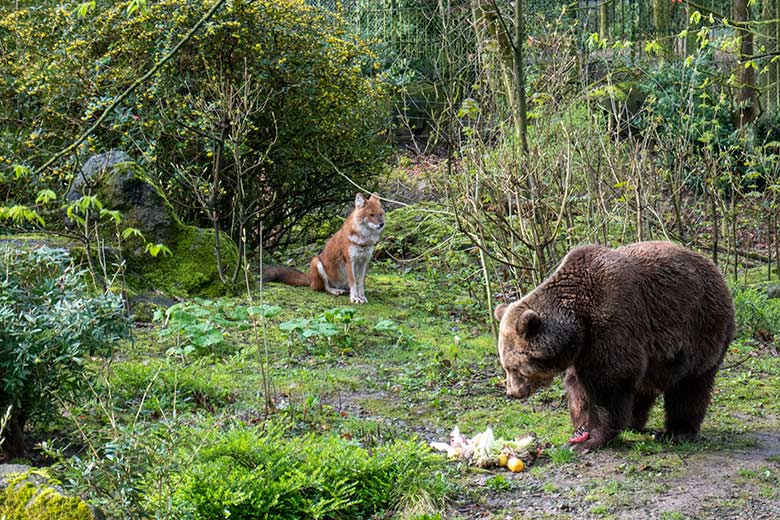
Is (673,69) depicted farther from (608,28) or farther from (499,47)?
(499,47)

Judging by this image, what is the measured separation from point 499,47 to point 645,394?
15.7 ft

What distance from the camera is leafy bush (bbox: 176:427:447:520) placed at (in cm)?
523

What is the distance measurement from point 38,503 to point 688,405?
15.9 feet

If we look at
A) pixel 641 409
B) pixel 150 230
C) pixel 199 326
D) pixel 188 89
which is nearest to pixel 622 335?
pixel 641 409

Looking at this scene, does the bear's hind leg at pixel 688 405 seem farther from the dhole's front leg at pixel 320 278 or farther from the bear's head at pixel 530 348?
the dhole's front leg at pixel 320 278

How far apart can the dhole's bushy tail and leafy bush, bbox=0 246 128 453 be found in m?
6.80

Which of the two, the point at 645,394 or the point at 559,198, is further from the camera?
the point at 559,198

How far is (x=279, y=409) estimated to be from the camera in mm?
7738

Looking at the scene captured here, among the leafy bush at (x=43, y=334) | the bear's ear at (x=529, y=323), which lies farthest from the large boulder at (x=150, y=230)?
the bear's ear at (x=529, y=323)

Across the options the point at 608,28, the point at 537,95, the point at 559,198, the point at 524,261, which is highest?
the point at 608,28

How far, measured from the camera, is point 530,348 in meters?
6.68

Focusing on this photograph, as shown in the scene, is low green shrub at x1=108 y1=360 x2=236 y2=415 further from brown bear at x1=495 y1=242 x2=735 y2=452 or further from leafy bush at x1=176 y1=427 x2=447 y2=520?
brown bear at x1=495 y1=242 x2=735 y2=452

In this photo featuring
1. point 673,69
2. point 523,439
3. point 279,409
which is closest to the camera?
point 523,439

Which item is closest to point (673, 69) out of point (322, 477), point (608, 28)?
point (608, 28)
